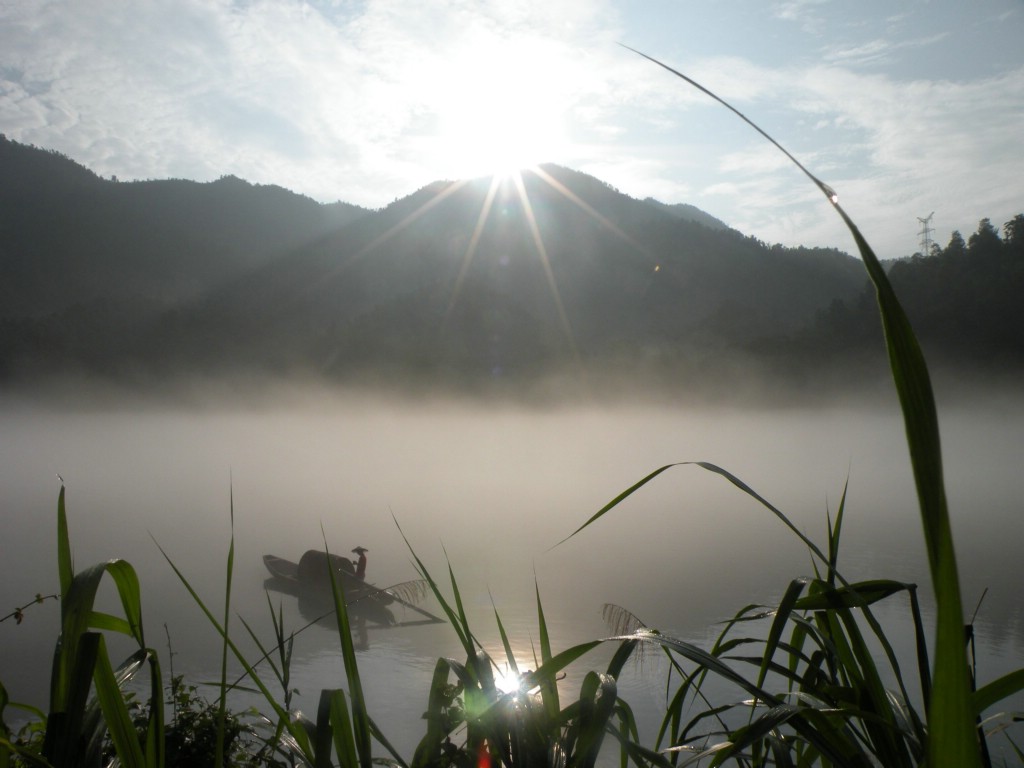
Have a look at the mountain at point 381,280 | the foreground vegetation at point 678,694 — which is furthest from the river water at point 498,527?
the mountain at point 381,280

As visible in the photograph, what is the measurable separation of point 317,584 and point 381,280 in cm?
5650

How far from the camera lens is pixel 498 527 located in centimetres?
1734

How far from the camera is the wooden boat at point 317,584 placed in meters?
8.86

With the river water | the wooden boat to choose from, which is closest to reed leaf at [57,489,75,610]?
the river water

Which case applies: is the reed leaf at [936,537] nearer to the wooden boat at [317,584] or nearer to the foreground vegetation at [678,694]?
the foreground vegetation at [678,694]

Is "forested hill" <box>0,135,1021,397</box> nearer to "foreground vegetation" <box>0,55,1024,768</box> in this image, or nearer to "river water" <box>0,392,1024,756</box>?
"river water" <box>0,392,1024,756</box>

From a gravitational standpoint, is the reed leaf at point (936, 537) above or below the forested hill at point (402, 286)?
below

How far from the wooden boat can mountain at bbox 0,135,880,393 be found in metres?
46.0

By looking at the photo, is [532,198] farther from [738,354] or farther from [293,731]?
[293,731]

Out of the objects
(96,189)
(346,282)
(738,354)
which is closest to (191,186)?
(96,189)

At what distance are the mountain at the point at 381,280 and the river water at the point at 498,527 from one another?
352 inches

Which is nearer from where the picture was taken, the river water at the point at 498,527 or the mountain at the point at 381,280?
the river water at the point at 498,527

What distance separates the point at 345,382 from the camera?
67.1 meters

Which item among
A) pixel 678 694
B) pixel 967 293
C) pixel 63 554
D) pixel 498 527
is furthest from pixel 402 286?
pixel 63 554
